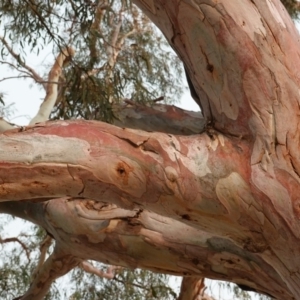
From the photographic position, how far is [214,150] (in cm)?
178

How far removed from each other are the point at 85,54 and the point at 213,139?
2.83 meters

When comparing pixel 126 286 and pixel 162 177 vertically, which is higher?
pixel 126 286

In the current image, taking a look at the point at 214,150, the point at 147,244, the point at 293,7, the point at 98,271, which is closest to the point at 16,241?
the point at 98,271

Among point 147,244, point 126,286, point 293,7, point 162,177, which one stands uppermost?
point 293,7

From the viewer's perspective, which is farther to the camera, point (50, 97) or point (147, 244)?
point (50, 97)

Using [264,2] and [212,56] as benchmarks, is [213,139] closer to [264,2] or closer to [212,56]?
[212,56]

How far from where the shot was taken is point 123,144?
167 centimetres

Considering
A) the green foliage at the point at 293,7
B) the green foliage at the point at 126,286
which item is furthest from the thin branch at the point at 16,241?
the green foliage at the point at 293,7

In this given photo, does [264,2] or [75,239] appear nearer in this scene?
[264,2]

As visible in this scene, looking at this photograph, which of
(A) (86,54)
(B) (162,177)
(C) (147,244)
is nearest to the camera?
(B) (162,177)

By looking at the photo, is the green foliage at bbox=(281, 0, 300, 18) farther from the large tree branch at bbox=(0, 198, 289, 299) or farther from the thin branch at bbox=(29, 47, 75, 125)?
the large tree branch at bbox=(0, 198, 289, 299)

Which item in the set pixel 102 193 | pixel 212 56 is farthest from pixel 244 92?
pixel 102 193

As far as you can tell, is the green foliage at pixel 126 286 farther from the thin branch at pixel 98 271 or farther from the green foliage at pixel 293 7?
the green foliage at pixel 293 7

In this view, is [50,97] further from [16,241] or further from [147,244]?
[147,244]
